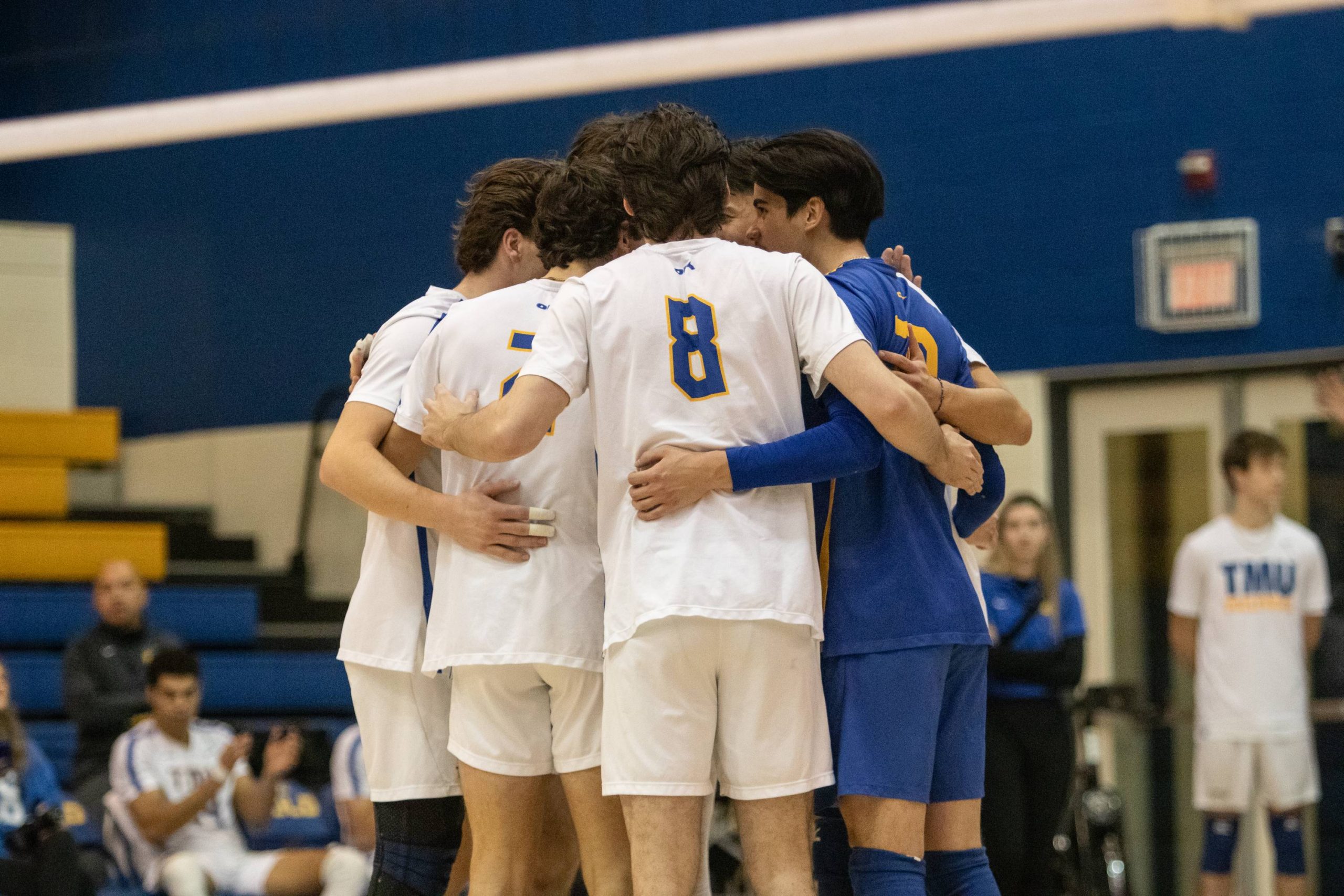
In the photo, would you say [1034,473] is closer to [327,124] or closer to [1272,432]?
[1272,432]

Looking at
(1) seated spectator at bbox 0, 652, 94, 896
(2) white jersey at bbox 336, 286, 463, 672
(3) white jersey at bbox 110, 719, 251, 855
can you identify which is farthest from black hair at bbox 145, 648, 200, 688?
(2) white jersey at bbox 336, 286, 463, 672

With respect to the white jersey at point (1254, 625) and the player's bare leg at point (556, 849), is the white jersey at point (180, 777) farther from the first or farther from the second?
the white jersey at point (1254, 625)

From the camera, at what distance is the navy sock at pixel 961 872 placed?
3195mm

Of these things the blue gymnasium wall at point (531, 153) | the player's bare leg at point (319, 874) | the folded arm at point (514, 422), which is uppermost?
the blue gymnasium wall at point (531, 153)

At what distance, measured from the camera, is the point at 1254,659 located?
23.0ft

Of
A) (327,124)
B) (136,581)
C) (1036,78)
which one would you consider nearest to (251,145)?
(327,124)

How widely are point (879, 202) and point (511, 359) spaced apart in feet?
2.76

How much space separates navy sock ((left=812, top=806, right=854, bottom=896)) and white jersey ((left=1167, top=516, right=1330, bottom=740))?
4143mm

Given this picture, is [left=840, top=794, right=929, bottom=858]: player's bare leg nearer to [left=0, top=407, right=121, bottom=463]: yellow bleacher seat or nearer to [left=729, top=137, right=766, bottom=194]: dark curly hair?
[left=729, top=137, right=766, bottom=194]: dark curly hair

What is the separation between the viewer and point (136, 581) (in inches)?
337

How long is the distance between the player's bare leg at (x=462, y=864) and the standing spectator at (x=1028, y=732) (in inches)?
122

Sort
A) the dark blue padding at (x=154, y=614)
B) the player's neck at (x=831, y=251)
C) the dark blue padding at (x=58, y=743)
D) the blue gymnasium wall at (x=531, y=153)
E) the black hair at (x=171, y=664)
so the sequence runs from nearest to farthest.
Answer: the player's neck at (x=831, y=251)
the black hair at (x=171, y=664)
the blue gymnasium wall at (x=531, y=153)
the dark blue padding at (x=58, y=743)
the dark blue padding at (x=154, y=614)

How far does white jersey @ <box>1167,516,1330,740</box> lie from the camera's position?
698cm

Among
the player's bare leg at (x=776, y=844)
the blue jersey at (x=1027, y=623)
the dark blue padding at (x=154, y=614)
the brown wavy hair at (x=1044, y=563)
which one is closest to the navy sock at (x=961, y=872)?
the player's bare leg at (x=776, y=844)
